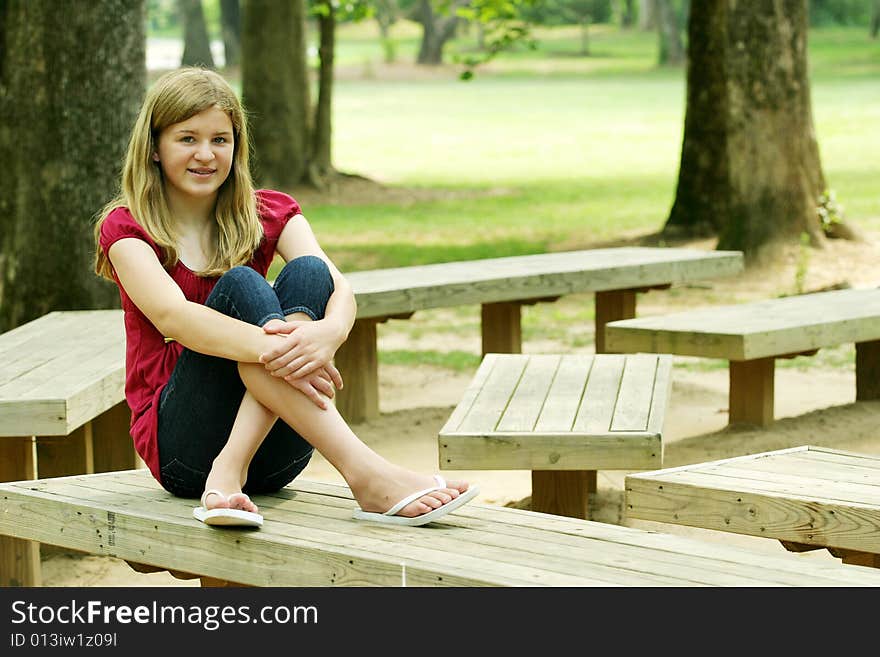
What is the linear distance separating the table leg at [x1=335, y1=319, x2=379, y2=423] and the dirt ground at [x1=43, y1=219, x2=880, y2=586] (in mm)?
92

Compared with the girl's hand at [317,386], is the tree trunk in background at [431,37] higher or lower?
higher

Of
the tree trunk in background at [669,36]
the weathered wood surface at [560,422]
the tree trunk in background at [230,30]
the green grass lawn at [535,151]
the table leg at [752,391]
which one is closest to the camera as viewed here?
the weathered wood surface at [560,422]

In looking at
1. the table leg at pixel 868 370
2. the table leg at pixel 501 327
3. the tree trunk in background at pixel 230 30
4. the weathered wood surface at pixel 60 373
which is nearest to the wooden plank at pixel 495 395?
the weathered wood surface at pixel 60 373

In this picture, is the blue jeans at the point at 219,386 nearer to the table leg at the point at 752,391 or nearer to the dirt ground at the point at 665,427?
the dirt ground at the point at 665,427

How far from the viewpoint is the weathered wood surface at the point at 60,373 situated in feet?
13.9

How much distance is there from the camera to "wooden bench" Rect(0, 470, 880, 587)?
115 inches

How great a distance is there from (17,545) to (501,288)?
2.95 meters

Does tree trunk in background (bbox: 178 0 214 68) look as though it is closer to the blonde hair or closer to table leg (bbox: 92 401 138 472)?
table leg (bbox: 92 401 138 472)

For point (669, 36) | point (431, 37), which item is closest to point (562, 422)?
point (669, 36)

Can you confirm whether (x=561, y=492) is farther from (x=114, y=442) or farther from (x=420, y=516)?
(x=114, y=442)

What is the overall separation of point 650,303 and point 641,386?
5.26m

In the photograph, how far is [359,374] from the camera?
266 inches

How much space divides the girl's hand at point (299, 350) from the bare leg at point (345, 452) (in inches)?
1.9

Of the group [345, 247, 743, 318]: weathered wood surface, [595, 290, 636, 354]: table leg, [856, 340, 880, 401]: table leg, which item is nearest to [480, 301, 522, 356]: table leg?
[345, 247, 743, 318]: weathered wood surface
